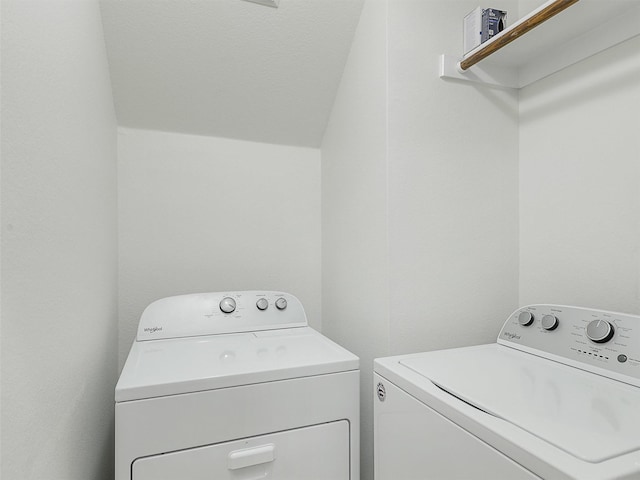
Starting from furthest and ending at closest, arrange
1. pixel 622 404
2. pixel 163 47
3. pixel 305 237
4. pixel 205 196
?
pixel 305 237, pixel 205 196, pixel 163 47, pixel 622 404

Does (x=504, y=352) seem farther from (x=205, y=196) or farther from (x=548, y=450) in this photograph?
(x=205, y=196)

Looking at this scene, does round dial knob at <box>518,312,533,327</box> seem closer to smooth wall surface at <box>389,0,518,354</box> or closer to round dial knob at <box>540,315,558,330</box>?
round dial knob at <box>540,315,558,330</box>

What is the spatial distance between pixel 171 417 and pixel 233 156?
117cm

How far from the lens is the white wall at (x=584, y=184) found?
1072mm

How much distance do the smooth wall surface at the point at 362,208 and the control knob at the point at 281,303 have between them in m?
0.25

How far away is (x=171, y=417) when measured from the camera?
0.89 meters

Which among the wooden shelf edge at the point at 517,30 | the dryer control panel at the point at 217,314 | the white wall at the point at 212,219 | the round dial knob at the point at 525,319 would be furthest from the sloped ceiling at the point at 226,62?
the round dial knob at the point at 525,319

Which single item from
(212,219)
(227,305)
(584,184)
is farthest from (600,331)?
(212,219)

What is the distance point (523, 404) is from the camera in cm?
71

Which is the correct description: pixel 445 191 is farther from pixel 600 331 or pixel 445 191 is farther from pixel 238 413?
pixel 238 413

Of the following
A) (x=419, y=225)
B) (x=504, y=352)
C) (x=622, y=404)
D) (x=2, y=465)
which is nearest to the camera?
(x=2, y=465)

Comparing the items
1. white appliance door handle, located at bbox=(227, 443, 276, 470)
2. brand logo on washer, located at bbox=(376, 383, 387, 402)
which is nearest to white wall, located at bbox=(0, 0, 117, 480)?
white appliance door handle, located at bbox=(227, 443, 276, 470)

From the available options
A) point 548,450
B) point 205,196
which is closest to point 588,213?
point 548,450

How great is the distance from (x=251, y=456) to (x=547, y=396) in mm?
713
